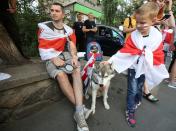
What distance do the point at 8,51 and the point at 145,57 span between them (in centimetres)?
249

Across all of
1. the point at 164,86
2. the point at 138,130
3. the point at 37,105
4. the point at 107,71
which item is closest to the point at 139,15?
the point at 107,71

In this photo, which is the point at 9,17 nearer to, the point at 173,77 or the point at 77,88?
the point at 77,88

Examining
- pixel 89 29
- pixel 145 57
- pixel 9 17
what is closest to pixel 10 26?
pixel 9 17

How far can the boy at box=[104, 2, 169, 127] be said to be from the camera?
8.46 ft

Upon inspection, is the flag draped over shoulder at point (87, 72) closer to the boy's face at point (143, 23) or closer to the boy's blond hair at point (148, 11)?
the boy's face at point (143, 23)

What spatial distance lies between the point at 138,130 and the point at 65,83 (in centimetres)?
131

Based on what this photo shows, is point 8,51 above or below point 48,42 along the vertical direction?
below

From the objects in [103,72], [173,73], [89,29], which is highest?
[89,29]

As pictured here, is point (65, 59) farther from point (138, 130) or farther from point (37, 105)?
point (138, 130)

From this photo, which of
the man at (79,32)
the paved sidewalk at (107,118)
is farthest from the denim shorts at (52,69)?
the man at (79,32)

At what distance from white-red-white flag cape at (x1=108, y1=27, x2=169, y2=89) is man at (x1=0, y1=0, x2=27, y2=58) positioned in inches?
86.1

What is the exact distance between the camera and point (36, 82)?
9.70 feet

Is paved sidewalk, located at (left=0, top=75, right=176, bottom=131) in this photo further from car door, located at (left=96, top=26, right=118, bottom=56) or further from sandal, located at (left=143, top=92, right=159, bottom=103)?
car door, located at (left=96, top=26, right=118, bottom=56)

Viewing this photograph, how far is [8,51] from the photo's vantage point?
3504 millimetres
